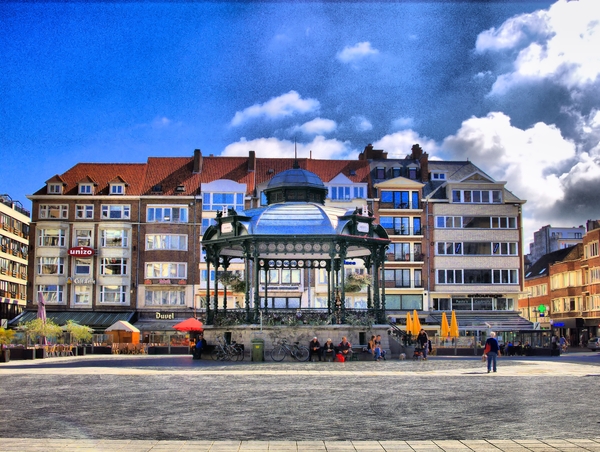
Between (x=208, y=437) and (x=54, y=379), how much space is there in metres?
14.2

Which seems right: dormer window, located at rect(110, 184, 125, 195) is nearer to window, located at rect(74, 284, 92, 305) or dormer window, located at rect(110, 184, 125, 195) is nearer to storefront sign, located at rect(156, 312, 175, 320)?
window, located at rect(74, 284, 92, 305)

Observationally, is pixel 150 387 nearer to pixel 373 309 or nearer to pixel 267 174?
pixel 373 309

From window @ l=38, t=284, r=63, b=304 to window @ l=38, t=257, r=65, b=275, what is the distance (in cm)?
128

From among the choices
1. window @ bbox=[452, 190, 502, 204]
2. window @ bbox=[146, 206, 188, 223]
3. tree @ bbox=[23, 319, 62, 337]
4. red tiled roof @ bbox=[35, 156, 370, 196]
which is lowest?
tree @ bbox=[23, 319, 62, 337]

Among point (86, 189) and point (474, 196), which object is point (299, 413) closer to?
point (86, 189)

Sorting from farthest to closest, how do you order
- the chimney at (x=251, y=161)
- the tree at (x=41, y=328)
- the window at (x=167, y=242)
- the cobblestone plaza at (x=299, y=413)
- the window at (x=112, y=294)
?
the chimney at (x=251, y=161) → the window at (x=167, y=242) → the window at (x=112, y=294) → the tree at (x=41, y=328) → the cobblestone plaza at (x=299, y=413)

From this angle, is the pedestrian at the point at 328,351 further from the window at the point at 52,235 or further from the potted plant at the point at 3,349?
the window at the point at 52,235

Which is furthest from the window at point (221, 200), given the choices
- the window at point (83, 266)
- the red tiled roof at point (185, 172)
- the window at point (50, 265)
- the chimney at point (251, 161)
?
the window at point (50, 265)

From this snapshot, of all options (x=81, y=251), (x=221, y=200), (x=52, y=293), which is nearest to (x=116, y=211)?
(x=81, y=251)

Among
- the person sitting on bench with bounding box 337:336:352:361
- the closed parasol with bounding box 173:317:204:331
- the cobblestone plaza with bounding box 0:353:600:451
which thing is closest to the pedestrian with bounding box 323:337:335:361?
the person sitting on bench with bounding box 337:336:352:361

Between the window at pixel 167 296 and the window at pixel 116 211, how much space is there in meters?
7.45

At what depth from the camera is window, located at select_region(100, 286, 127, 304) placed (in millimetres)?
77312

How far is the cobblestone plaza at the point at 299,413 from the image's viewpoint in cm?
1204

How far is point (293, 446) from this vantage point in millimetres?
11672
